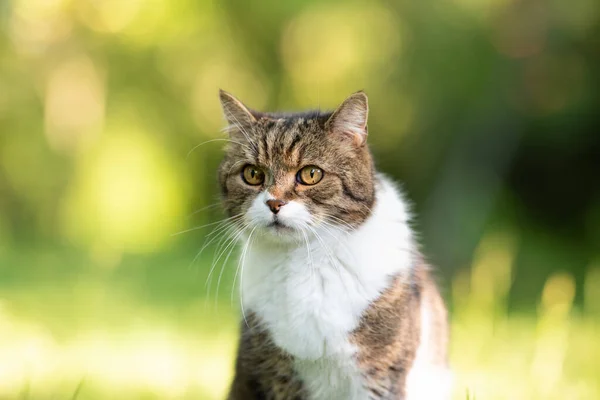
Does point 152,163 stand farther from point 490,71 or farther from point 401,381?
point 401,381

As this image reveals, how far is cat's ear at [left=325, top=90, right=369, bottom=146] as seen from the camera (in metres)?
2.75

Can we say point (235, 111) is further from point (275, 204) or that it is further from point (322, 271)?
point (322, 271)

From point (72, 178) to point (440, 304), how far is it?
7312 mm

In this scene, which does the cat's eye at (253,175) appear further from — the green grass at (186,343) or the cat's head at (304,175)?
the green grass at (186,343)

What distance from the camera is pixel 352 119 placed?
2799mm

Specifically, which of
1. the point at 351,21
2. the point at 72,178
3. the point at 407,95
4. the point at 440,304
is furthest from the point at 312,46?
the point at 440,304

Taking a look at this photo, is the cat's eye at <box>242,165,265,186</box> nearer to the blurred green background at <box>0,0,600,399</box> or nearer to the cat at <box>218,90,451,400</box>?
the cat at <box>218,90,451,400</box>

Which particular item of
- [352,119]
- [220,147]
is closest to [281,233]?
[352,119]

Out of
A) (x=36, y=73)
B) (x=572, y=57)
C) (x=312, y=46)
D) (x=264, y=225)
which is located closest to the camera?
(x=264, y=225)

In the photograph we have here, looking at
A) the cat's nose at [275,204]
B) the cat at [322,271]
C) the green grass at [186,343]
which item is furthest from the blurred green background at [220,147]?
the cat's nose at [275,204]

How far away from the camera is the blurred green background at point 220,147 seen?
437 centimetres

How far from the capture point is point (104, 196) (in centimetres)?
944

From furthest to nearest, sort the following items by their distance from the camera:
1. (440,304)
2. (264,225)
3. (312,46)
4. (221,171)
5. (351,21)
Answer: (312,46) < (351,21) < (440,304) < (221,171) < (264,225)

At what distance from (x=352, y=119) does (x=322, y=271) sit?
583mm
